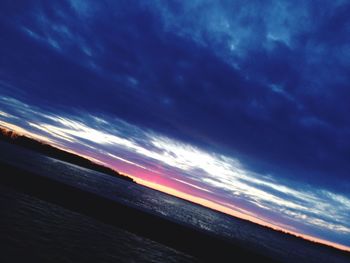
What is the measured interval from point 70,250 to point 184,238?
16.4 meters

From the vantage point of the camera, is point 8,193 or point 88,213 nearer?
point 8,193

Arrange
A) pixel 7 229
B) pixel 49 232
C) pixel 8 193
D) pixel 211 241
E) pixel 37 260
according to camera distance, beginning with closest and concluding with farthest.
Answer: pixel 37 260 → pixel 7 229 → pixel 49 232 → pixel 8 193 → pixel 211 241

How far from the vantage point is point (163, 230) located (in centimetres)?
3062

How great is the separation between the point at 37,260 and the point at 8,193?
17.7m

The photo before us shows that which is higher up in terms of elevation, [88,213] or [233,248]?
[233,248]

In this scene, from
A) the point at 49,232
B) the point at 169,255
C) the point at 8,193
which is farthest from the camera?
the point at 8,193

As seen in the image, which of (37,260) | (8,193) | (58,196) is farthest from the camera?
(58,196)

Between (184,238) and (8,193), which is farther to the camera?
(184,238)

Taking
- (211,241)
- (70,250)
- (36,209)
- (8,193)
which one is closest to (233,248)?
(211,241)

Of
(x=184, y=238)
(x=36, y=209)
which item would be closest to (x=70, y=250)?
(x=36, y=209)

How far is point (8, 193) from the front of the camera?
2741 centimetres

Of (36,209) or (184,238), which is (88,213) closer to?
(36,209)

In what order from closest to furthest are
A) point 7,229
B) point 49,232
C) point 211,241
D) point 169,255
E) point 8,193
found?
point 7,229
point 49,232
point 169,255
point 8,193
point 211,241

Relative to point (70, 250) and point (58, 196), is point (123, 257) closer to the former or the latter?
point (70, 250)
